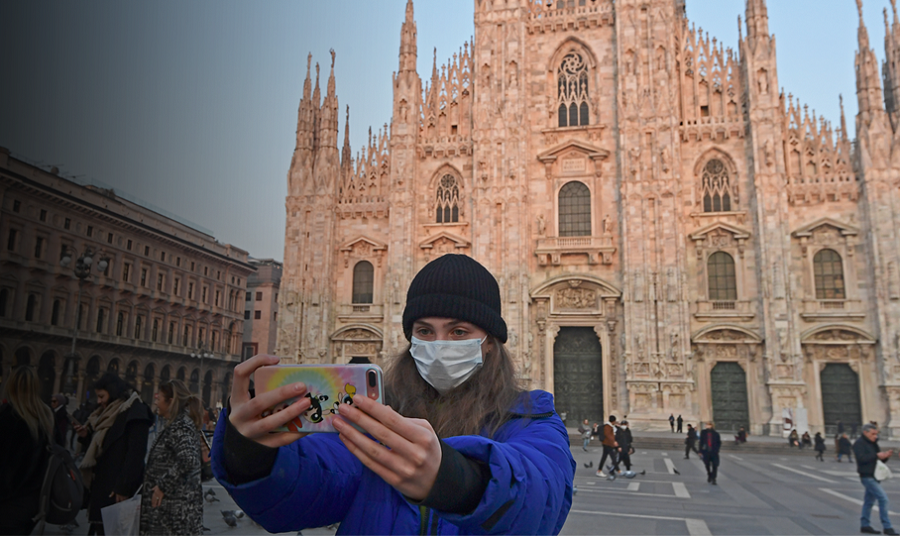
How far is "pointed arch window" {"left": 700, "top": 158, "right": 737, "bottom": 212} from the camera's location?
24141mm

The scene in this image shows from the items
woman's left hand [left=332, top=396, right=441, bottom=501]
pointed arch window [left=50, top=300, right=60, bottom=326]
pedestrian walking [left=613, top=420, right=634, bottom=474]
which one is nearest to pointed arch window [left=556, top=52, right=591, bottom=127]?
pedestrian walking [left=613, top=420, right=634, bottom=474]

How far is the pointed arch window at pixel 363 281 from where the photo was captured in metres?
27.2

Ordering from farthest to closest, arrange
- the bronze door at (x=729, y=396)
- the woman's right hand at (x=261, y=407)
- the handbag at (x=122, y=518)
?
the bronze door at (x=729, y=396)
the handbag at (x=122, y=518)
the woman's right hand at (x=261, y=407)

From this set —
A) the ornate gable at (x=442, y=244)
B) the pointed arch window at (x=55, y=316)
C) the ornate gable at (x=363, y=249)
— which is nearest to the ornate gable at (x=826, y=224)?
the ornate gable at (x=442, y=244)

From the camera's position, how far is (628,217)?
78.6 feet

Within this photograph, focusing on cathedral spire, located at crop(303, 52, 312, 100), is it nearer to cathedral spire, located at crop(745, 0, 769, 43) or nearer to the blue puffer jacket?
cathedral spire, located at crop(745, 0, 769, 43)

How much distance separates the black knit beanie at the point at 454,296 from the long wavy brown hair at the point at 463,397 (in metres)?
0.12

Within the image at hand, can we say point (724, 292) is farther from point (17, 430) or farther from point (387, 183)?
point (17, 430)

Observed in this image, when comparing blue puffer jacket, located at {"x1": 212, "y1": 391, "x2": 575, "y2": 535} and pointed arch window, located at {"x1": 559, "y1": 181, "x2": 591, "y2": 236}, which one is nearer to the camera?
blue puffer jacket, located at {"x1": 212, "y1": 391, "x2": 575, "y2": 535}

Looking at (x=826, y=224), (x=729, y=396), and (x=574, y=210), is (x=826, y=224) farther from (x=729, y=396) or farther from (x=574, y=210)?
(x=574, y=210)

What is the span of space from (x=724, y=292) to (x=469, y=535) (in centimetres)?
2455

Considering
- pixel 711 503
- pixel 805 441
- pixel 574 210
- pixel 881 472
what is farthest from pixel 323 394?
pixel 574 210

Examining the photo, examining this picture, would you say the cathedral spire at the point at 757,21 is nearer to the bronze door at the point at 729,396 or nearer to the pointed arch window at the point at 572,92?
the pointed arch window at the point at 572,92

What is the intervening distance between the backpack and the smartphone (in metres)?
3.55
